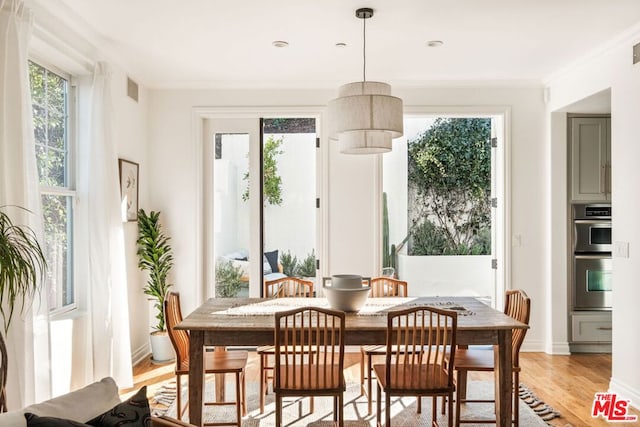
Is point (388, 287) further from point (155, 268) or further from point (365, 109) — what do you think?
point (155, 268)

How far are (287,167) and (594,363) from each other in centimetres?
343

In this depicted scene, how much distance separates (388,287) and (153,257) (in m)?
2.18

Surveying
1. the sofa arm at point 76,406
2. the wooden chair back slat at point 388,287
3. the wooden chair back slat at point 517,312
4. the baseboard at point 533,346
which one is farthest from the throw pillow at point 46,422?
the baseboard at point 533,346

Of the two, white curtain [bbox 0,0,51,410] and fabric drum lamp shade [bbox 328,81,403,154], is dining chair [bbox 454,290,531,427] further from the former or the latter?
white curtain [bbox 0,0,51,410]

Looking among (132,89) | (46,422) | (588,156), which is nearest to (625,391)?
(588,156)

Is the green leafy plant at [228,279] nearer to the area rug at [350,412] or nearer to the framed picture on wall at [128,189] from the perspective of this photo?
the framed picture on wall at [128,189]

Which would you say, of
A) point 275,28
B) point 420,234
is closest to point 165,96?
point 275,28

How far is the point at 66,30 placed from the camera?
3.36 m

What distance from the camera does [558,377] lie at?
415cm

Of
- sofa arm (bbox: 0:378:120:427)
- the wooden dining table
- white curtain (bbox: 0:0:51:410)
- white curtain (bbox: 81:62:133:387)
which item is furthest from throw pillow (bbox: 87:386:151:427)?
white curtain (bbox: 81:62:133:387)

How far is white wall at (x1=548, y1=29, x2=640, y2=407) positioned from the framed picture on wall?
3942 mm

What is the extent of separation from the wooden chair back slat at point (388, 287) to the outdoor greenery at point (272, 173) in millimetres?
1596

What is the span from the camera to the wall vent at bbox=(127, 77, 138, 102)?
14.7 ft

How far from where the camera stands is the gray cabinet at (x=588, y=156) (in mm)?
4836
